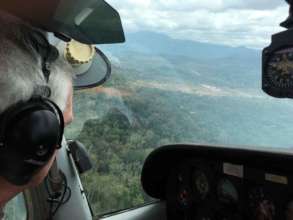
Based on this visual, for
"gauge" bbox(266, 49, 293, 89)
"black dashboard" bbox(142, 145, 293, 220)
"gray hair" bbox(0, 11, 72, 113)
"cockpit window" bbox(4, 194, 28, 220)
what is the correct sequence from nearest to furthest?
1. "gray hair" bbox(0, 11, 72, 113)
2. "gauge" bbox(266, 49, 293, 89)
3. "black dashboard" bbox(142, 145, 293, 220)
4. "cockpit window" bbox(4, 194, 28, 220)

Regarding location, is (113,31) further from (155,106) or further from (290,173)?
(155,106)

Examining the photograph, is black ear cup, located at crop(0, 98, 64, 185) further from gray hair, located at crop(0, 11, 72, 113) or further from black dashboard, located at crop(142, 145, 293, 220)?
black dashboard, located at crop(142, 145, 293, 220)

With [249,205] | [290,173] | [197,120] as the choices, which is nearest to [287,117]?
[290,173]

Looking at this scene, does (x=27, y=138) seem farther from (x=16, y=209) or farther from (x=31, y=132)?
(x=16, y=209)

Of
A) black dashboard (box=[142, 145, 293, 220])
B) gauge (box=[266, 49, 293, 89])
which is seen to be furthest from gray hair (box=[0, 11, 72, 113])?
black dashboard (box=[142, 145, 293, 220])

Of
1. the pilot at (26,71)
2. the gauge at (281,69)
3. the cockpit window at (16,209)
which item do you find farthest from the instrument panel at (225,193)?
the pilot at (26,71)

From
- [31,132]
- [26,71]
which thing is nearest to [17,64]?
[26,71]

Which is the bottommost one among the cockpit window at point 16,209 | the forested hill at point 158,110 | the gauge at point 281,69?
the cockpit window at point 16,209

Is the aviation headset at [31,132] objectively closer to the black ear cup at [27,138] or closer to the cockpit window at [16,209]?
the black ear cup at [27,138]
